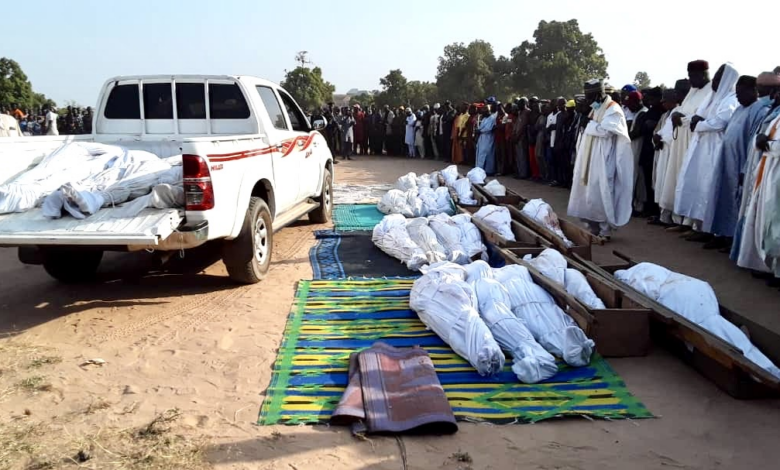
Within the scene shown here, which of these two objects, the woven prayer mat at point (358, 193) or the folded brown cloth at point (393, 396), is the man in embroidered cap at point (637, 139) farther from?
the folded brown cloth at point (393, 396)

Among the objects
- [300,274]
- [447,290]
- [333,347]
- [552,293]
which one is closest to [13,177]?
[300,274]

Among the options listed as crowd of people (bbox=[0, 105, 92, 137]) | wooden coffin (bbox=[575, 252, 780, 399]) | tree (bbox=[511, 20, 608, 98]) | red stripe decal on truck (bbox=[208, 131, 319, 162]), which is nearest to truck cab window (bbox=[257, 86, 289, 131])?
red stripe decal on truck (bbox=[208, 131, 319, 162])

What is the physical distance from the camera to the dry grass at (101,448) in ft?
10.00

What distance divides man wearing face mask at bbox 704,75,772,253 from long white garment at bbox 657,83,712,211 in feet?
2.58

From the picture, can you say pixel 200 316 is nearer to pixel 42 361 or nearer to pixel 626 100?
pixel 42 361

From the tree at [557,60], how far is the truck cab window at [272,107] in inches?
1591

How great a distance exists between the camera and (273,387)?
12.8ft

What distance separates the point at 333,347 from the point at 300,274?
221cm

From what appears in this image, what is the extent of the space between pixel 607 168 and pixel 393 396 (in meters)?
5.39

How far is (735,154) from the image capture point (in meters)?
7.30

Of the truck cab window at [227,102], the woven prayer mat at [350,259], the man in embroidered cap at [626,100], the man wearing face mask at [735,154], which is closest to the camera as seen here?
the woven prayer mat at [350,259]

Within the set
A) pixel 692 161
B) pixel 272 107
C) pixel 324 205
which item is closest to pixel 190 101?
pixel 272 107

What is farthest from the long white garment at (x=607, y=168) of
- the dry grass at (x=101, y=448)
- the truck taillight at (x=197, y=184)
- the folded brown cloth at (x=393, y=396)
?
the dry grass at (x=101, y=448)

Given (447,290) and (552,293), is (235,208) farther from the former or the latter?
(552,293)
